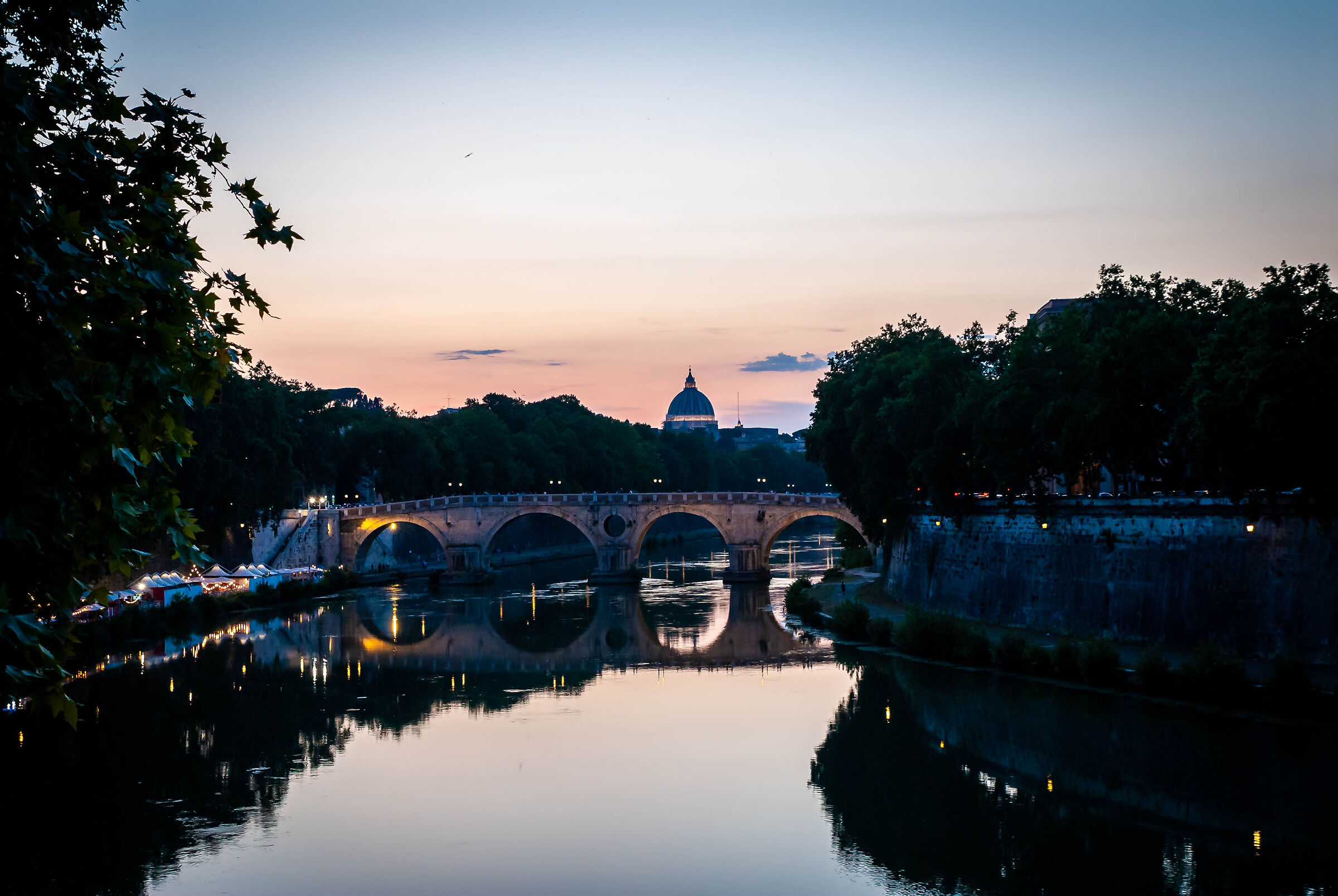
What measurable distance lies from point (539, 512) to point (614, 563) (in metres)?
5.67

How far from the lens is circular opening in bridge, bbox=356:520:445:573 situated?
7850 centimetres

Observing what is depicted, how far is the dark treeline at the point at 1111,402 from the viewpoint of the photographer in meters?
28.6

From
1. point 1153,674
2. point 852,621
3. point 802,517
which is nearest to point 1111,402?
point 1153,674

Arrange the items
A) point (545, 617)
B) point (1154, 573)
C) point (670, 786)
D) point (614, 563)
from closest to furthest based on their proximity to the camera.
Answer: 1. point (670, 786)
2. point (1154, 573)
3. point (545, 617)
4. point (614, 563)

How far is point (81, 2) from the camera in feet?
34.1

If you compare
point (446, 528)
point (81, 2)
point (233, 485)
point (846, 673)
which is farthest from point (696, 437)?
point (81, 2)

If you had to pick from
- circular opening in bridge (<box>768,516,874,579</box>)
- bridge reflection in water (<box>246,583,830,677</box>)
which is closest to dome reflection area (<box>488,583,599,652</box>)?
bridge reflection in water (<box>246,583,830,677</box>)

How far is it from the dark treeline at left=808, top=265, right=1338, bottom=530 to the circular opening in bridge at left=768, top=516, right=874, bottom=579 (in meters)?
10.8

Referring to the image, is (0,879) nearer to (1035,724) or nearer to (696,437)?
(1035,724)

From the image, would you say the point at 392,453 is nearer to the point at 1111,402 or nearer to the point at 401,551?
the point at 401,551

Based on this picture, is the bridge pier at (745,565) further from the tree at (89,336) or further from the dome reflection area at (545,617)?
the tree at (89,336)

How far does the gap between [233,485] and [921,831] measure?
41555mm

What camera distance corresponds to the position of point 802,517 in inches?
2682

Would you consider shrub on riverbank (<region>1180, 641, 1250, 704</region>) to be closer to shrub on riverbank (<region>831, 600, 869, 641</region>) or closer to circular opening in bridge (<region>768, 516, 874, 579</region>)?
shrub on riverbank (<region>831, 600, 869, 641</region>)
